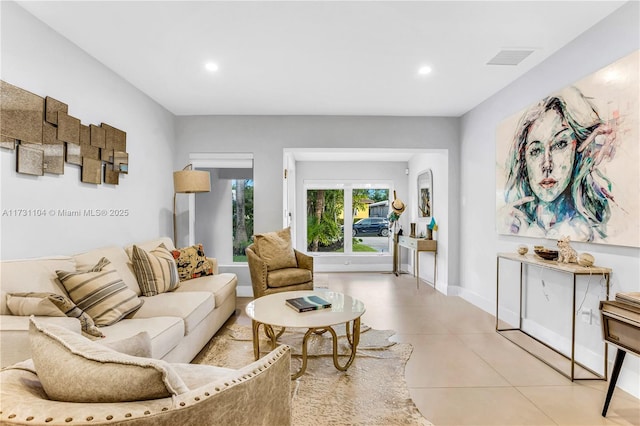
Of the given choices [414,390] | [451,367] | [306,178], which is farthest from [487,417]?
[306,178]

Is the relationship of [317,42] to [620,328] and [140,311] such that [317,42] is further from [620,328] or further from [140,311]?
[620,328]

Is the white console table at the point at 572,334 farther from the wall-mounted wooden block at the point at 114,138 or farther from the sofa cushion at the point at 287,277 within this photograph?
the wall-mounted wooden block at the point at 114,138

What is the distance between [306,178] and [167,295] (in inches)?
187

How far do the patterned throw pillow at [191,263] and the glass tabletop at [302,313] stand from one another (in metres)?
1.21

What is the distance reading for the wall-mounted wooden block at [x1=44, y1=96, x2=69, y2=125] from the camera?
8.13 ft

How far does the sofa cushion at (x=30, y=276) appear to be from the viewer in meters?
1.93

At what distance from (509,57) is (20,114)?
156 inches

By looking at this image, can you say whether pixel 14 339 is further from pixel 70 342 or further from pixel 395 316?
pixel 395 316

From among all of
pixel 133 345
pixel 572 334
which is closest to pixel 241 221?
pixel 133 345

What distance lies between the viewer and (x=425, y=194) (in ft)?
20.1

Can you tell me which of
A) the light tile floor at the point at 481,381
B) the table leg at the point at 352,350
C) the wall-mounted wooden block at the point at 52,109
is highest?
the wall-mounted wooden block at the point at 52,109

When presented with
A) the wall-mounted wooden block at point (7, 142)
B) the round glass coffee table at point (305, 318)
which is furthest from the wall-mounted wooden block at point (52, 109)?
the round glass coffee table at point (305, 318)

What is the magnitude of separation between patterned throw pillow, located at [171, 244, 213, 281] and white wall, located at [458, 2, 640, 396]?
343cm

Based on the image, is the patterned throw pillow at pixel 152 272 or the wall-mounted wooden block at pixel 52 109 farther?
the patterned throw pillow at pixel 152 272
